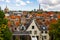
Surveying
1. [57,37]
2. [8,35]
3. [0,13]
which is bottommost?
[57,37]

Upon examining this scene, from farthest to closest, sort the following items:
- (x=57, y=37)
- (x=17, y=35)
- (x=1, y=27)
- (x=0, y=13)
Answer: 1. (x=17, y=35)
2. (x=57, y=37)
3. (x=0, y=13)
4. (x=1, y=27)

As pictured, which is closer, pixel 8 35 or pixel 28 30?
pixel 8 35

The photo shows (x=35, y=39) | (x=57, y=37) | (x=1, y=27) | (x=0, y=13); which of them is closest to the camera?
(x=1, y=27)

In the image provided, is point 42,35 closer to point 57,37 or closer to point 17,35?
point 17,35

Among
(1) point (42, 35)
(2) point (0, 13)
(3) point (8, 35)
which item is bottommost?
(1) point (42, 35)

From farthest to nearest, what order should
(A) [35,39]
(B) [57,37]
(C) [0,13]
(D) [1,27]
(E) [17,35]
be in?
1. (A) [35,39]
2. (E) [17,35]
3. (B) [57,37]
4. (C) [0,13]
5. (D) [1,27]

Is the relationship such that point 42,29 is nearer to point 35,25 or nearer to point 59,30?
point 35,25

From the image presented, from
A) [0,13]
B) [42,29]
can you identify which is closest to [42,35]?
[42,29]

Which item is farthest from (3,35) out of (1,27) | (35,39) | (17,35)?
(35,39)

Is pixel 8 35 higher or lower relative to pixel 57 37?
higher
